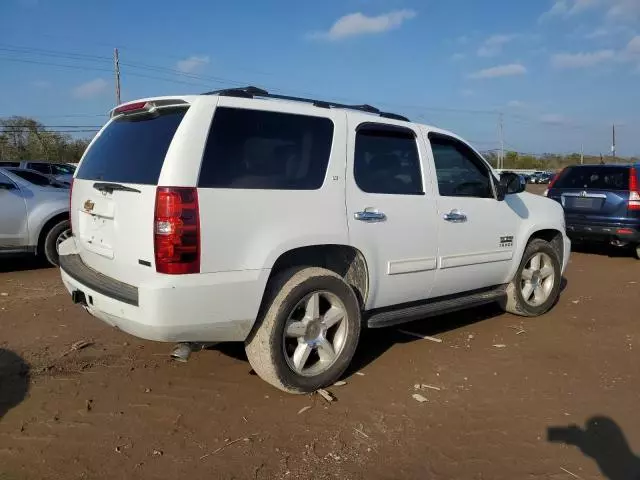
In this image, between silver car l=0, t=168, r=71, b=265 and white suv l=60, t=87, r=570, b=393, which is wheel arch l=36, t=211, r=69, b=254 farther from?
white suv l=60, t=87, r=570, b=393

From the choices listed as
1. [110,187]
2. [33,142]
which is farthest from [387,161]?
[33,142]

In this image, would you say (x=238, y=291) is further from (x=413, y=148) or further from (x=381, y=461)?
(x=413, y=148)

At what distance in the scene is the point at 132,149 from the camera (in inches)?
141

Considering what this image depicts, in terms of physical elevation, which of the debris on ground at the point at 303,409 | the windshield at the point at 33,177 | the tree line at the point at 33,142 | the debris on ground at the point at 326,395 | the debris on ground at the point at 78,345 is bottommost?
the debris on ground at the point at 303,409

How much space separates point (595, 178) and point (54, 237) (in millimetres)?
8898

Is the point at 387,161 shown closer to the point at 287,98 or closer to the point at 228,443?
the point at 287,98

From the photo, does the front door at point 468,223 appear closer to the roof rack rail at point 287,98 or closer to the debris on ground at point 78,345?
the roof rack rail at point 287,98

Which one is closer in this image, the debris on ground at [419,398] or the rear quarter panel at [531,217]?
the debris on ground at [419,398]

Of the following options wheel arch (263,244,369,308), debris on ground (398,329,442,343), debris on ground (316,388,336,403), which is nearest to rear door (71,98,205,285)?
wheel arch (263,244,369,308)

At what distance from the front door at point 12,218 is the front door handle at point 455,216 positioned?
19.3 ft

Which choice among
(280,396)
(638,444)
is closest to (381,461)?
(280,396)

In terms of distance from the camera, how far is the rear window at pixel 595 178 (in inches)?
364

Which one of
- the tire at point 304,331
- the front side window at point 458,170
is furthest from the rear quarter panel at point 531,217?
the tire at point 304,331

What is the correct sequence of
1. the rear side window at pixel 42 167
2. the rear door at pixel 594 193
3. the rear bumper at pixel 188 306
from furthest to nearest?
1. the rear side window at pixel 42 167
2. the rear door at pixel 594 193
3. the rear bumper at pixel 188 306
